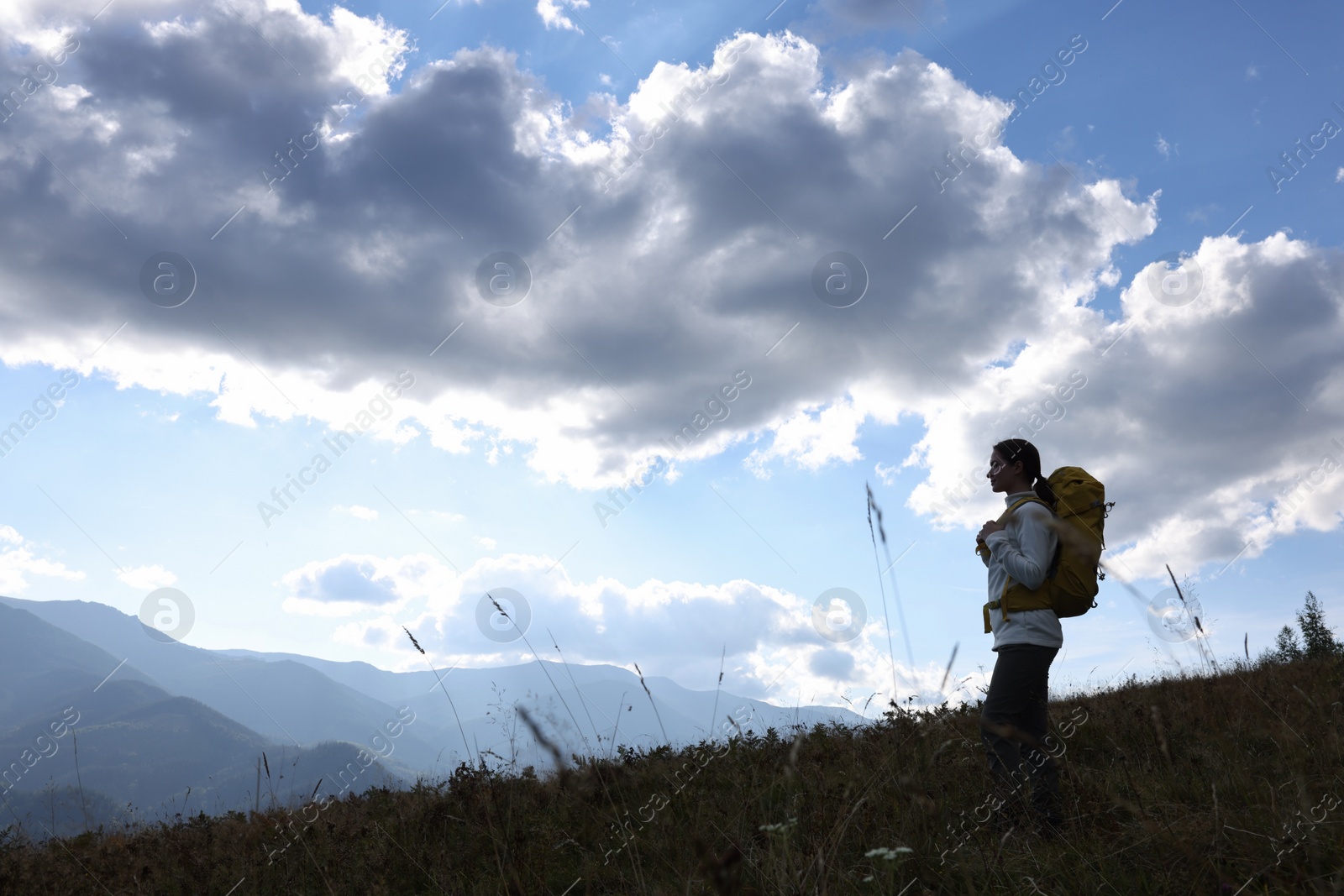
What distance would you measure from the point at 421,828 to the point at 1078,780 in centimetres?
Answer: 465

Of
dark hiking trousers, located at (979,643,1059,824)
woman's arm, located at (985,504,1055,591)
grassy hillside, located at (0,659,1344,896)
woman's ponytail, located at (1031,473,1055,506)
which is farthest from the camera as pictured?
woman's ponytail, located at (1031,473,1055,506)

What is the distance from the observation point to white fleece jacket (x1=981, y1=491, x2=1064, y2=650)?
4.50 meters

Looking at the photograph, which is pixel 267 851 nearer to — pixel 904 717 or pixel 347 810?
pixel 347 810

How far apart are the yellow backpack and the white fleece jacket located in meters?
0.06

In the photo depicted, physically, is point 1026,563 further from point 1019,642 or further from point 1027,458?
point 1027,458

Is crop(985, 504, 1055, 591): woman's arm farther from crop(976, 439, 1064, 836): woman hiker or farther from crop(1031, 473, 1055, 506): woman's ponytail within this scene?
crop(1031, 473, 1055, 506): woman's ponytail

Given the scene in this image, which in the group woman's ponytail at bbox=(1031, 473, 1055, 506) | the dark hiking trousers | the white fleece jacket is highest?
woman's ponytail at bbox=(1031, 473, 1055, 506)

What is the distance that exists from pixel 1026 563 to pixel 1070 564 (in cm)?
29

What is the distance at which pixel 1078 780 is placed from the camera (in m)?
4.43

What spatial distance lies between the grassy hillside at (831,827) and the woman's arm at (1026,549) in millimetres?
1033

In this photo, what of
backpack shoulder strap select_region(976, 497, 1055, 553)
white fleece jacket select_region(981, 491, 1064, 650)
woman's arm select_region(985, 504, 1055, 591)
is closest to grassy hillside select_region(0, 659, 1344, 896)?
white fleece jacket select_region(981, 491, 1064, 650)

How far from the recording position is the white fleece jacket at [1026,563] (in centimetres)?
450

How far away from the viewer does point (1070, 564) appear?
4516 mm

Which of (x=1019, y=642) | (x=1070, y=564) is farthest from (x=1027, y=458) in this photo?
(x=1019, y=642)
